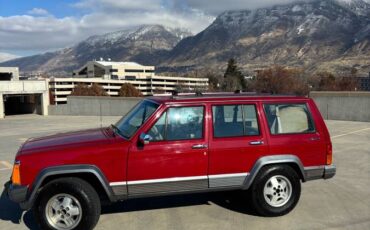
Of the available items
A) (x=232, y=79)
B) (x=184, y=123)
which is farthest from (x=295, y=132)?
(x=232, y=79)

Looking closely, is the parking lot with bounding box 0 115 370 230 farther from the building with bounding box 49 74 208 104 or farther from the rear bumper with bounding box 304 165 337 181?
the building with bounding box 49 74 208 104

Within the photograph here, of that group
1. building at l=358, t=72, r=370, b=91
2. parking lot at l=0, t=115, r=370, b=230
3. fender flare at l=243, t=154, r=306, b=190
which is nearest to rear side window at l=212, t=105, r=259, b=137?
fender flare at l=243, t=154, r=306, b=190

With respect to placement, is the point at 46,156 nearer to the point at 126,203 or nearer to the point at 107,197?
the point at 107,197

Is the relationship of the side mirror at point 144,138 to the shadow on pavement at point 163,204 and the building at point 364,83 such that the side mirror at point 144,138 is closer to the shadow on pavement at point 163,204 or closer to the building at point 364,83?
the shadow on pavement at point 163,204

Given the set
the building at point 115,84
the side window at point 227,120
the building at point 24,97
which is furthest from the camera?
the building at point 115,84

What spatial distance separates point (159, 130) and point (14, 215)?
2.68m

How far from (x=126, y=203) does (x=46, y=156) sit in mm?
1930

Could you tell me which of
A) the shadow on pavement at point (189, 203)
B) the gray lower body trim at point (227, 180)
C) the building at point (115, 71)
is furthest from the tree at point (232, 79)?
the gray lower body trim at point (227, 180)

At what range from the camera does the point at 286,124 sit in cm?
665

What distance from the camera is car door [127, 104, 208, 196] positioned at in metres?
5.96

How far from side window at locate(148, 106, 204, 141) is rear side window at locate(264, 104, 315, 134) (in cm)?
108

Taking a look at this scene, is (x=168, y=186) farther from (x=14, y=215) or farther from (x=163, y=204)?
(x=14, y=215)

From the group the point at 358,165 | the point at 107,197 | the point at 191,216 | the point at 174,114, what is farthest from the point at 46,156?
the point at 358,165

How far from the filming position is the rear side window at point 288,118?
658cm
